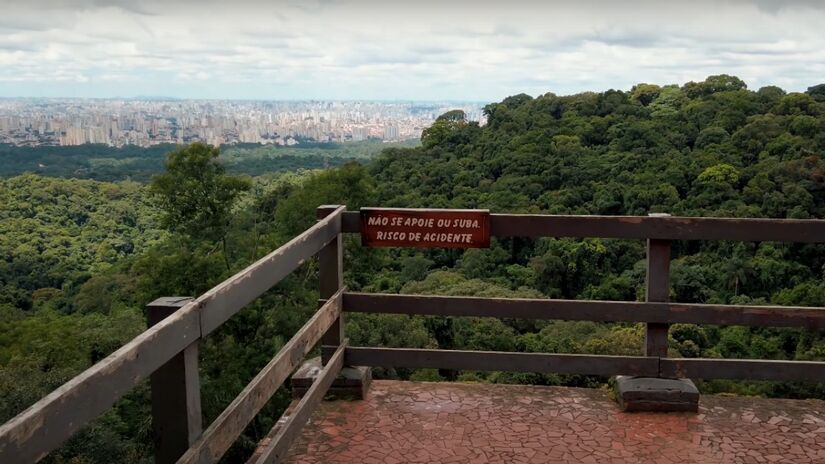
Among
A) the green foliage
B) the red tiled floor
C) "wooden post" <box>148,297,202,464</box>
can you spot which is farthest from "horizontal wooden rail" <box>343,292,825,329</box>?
the green foliage

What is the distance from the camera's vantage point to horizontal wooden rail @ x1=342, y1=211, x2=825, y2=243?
3625 millimetres

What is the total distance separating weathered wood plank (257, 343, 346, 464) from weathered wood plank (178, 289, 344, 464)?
0.70 feet

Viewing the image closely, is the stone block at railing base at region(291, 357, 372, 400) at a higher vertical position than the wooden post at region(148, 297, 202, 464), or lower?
lower

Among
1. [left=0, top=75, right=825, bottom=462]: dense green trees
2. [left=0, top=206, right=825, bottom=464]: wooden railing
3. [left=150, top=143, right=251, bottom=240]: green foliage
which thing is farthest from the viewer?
[left=150, top=143, right=251, bottom=240]: green foliage

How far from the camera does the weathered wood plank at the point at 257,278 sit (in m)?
2.31

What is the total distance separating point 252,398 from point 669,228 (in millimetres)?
2221

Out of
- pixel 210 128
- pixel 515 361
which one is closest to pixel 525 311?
pixel 515 361

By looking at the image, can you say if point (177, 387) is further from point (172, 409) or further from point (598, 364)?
point (598, 364)

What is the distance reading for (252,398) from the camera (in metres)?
2.64

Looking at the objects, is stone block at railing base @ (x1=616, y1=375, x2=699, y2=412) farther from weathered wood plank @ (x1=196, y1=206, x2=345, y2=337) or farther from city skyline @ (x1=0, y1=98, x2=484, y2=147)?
city skyline @ (x1=0, y1=98, x2=484, y2=147)

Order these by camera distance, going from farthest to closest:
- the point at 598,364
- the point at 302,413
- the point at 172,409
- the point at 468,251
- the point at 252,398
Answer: the point at 468,251, the point at 598,364, the point at 302,413, the point at 252,398, the point at 172,409

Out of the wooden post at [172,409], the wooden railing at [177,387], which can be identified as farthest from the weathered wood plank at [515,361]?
the wooden post at [172,409]

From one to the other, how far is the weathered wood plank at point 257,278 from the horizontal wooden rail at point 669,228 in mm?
906

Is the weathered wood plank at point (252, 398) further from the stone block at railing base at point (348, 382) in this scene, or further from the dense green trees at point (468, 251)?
the dense green trees at point (468, 251)
